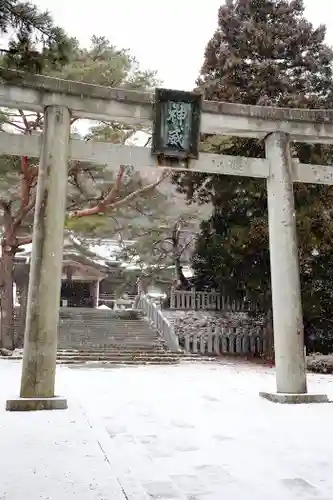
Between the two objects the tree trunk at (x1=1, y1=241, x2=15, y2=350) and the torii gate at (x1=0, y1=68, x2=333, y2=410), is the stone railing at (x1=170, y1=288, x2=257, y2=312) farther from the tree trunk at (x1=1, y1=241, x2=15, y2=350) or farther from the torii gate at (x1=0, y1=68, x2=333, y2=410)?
the torii gate at (x1=0, y1=68, x2=333, y2=410)

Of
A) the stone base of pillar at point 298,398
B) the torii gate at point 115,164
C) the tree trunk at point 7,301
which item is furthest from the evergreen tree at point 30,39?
the tree trunk at point 7,301

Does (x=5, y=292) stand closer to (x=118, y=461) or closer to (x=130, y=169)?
(x=130, y=169)

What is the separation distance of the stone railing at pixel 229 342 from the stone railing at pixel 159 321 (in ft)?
1.53

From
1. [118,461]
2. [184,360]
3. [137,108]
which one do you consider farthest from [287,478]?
[184,360]

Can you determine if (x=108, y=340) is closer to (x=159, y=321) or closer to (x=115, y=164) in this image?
(x=159, y=321)

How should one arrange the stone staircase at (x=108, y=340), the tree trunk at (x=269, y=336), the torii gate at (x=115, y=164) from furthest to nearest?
the tree trunk at (x=269, y=336)
the stone staircase at (x=108, y=340)
the torii gate at (x=115, y=164)

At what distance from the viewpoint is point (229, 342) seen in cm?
1683

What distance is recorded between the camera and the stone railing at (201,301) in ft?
66.5

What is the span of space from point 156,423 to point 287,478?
87.8 inches

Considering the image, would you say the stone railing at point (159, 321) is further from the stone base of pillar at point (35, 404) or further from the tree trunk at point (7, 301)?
the stone base of pillar at point (35, 404)

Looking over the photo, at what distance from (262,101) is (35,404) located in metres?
11.2

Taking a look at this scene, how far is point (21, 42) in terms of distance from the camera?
3.77m

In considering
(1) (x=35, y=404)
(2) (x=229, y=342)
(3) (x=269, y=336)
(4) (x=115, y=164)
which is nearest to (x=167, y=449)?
(1) (x=35, y=404)

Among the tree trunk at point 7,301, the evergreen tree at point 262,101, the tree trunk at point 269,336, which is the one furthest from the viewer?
the tree trunk at point 269,336
